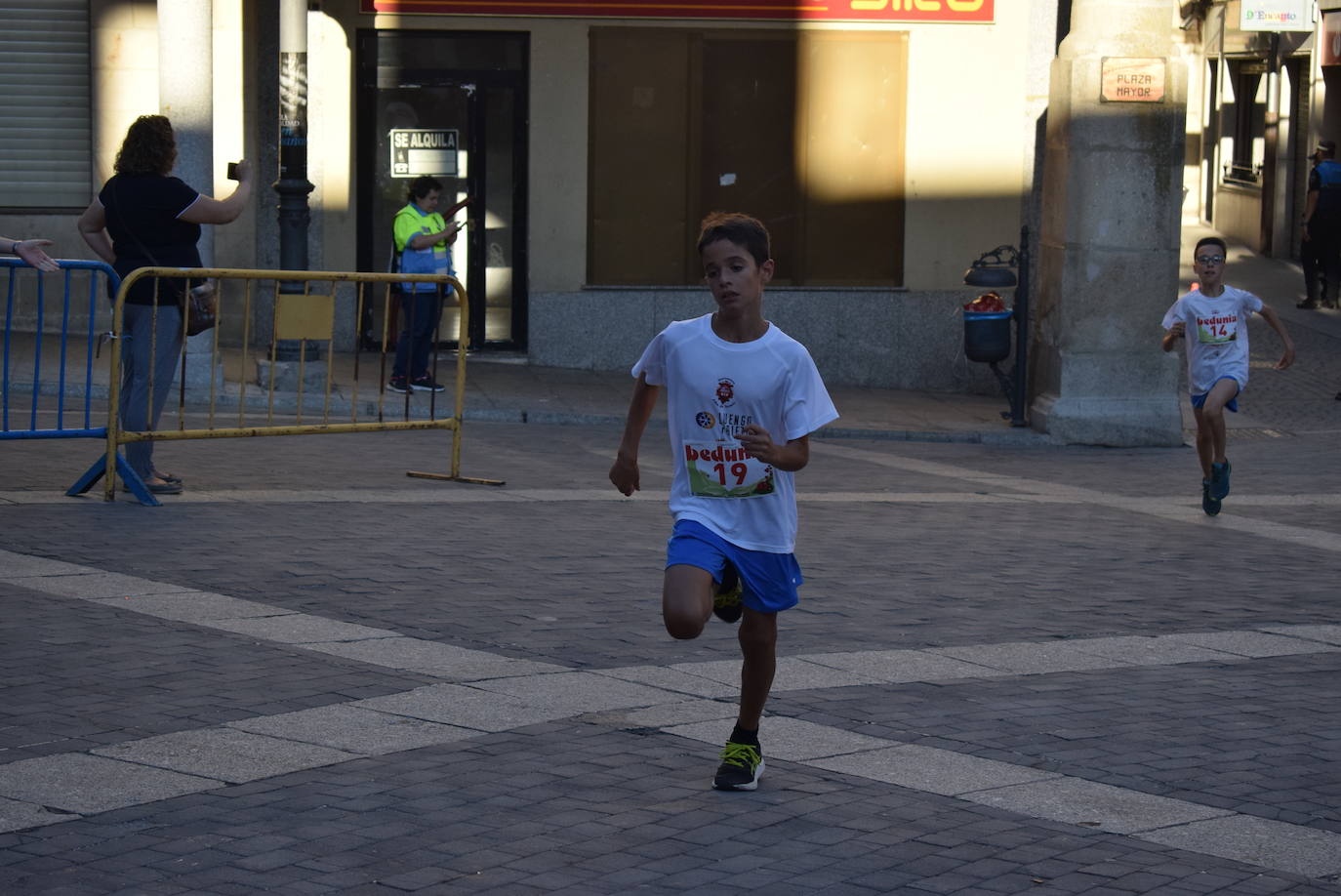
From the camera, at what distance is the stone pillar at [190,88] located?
13680 mm

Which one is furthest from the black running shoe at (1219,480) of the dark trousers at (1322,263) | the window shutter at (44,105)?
the dark trousers at (1322,263)

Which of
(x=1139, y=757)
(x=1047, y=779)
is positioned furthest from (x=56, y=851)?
(x=1139, y=757)

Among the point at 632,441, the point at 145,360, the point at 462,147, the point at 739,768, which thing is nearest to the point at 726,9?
the point at 462,147

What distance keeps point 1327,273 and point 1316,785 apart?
19.1 metres

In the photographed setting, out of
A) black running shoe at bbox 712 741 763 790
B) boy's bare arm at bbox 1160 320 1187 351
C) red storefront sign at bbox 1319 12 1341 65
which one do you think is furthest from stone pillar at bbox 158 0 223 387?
red storefront sign at bbox 1319 12 1341 65

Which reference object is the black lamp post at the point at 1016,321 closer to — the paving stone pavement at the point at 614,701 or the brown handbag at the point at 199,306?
the paving stone pavement at the point at 614,701

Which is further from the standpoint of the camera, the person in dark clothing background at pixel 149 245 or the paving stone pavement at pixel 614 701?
the person in dark clothing background at pixel 149 245

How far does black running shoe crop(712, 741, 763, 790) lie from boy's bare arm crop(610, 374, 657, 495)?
77cm

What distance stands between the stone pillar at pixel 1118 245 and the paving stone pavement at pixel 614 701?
12.3 ft

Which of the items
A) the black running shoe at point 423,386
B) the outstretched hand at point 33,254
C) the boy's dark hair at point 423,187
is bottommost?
the black running shoe at point 423,386

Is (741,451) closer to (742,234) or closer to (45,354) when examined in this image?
(742,234)

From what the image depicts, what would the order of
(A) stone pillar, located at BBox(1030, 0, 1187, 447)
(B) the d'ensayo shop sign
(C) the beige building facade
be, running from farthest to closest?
(C) the beige building facade < (B) the d'ensayo shop sign < (A) stone pillar, located at BBox(1030, 0, 1187, 447)

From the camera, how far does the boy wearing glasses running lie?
1084 centimetres

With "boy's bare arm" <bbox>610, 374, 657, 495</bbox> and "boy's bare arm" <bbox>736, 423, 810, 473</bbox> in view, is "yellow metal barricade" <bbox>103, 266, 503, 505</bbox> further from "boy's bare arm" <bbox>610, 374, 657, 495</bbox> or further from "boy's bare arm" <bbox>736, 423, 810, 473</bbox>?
"boy's bare arm" <bbox>736, 423, 810, 473</bbox>
